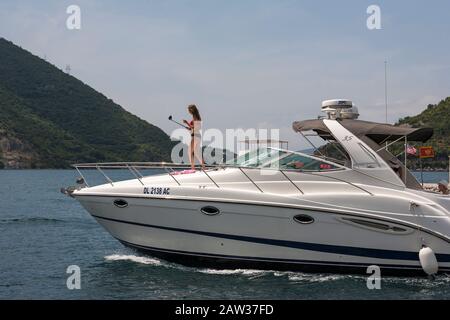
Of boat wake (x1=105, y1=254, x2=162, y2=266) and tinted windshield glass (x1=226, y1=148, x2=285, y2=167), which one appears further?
boat wake (x1=105, y1=254, x2=162, y2=266)

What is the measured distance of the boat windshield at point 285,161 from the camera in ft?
37.3

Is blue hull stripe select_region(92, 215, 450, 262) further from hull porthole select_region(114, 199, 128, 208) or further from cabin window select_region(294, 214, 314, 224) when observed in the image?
hull porthole select_region(114, 199, 128, 208)

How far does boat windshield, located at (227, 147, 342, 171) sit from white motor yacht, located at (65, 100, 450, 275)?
21 mm

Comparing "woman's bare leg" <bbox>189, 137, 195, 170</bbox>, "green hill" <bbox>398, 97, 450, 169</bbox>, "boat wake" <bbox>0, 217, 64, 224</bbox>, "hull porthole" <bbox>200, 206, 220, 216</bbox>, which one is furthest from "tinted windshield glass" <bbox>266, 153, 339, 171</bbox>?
"green hill" <bbox>398, 97, 450, 169</bbox>

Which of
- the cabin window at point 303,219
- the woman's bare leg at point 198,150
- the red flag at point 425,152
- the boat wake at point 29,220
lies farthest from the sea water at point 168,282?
the boat wake at point 29,220

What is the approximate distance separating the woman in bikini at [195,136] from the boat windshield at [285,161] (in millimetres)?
963

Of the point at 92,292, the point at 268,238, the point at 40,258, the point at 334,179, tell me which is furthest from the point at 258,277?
the point at 40,258

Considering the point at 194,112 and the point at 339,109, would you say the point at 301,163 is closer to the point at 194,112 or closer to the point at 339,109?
the point at 339,109

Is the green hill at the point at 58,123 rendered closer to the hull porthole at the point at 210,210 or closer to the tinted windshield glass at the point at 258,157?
the tinted windshield glass at the point at 258,157

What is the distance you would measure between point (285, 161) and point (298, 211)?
1350 mm

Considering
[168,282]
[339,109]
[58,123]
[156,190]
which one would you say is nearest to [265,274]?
[168,282]

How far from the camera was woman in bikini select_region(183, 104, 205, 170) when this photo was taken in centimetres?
1199

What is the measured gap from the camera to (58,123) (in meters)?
158
